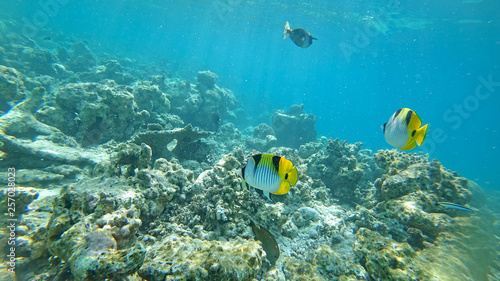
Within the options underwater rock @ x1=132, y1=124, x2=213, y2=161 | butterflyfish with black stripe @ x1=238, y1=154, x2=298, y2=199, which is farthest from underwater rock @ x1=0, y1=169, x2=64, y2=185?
butterflyfish with black stripe @ x1=238, y1=154, x2=298, y2=199

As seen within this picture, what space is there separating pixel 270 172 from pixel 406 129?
65.2 inches

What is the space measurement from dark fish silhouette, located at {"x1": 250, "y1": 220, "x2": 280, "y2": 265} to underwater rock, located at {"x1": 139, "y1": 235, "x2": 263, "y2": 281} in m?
0.88

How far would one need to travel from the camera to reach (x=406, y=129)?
2.33 meters

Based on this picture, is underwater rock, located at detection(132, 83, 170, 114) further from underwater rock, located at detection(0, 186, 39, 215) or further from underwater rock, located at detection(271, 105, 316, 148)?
underwater rock, located at detection(271, 105, 316, 148)

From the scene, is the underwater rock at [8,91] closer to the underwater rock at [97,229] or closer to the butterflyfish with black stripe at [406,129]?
the underwater rock at [97,229]

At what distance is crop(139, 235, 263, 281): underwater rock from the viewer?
1.89 meters

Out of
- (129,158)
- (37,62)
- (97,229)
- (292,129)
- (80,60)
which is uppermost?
(80,60)

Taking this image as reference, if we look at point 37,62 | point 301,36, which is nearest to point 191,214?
point 301,36

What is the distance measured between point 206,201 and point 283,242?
5.10 feet

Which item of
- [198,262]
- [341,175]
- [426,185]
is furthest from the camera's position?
[341,175]

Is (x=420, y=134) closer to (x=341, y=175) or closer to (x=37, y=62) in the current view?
(x=341, y=175)

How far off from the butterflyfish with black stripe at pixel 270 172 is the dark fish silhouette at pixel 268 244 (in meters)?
1.55

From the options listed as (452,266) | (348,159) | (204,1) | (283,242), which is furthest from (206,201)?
(204,1)

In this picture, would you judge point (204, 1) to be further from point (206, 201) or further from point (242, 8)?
point (206, 201)
